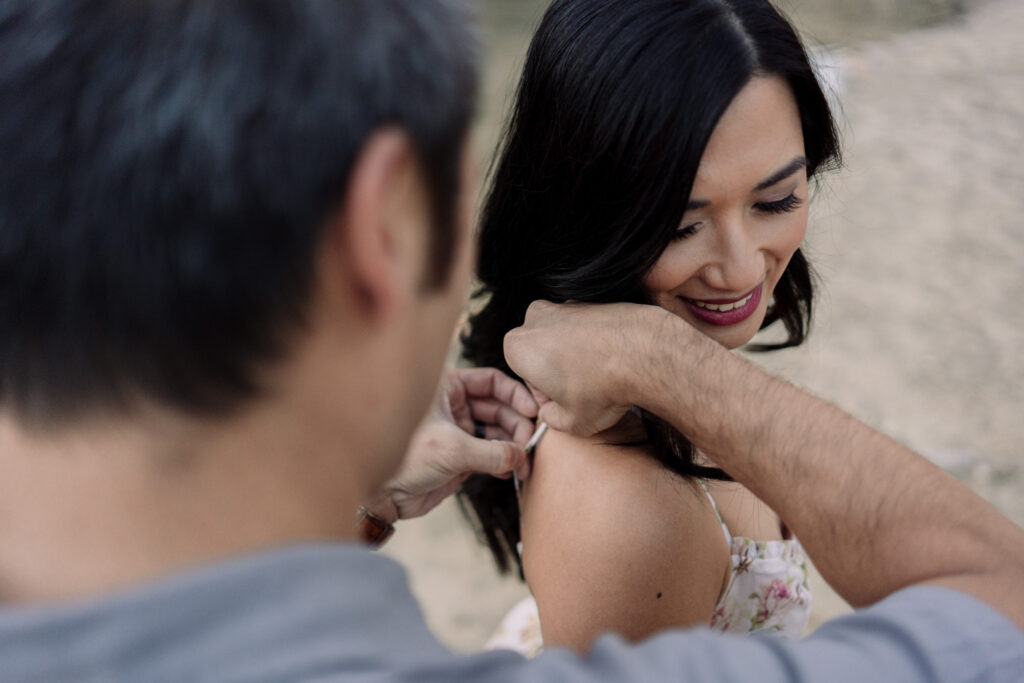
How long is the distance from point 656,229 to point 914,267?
392 centimetres

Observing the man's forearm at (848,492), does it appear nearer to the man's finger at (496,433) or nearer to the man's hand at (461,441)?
the man's hand at (461,441)

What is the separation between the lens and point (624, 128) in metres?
1.58

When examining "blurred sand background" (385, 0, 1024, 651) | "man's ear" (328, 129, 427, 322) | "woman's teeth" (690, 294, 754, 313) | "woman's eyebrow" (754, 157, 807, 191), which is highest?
"man's ear" (328, 129, 427, 322)

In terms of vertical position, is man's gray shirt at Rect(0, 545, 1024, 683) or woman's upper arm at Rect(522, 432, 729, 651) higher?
man's gray shirt at Rect(0, 545, 1024, 683)

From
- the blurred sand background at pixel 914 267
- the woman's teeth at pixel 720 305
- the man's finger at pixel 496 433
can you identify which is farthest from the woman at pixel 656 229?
the blurred sand background at pixel 914 267

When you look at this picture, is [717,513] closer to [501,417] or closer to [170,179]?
[501,417]

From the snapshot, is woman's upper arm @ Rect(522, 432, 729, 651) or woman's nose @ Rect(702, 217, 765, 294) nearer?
woman's upper arm @ Rect(522, 432, 729, 651)

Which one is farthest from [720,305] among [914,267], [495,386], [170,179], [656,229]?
[914,267]

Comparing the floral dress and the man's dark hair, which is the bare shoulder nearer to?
the floral dress

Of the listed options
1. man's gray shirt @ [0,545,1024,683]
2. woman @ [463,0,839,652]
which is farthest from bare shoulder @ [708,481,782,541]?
man's gray shirt @ [0,545,1024,683]

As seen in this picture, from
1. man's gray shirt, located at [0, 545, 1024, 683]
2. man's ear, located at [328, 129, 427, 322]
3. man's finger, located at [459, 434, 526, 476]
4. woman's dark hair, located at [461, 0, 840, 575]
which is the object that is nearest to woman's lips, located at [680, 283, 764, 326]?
woman's dark hair, located at [461, 0, 840, 575]

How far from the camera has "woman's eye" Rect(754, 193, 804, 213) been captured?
1703mm

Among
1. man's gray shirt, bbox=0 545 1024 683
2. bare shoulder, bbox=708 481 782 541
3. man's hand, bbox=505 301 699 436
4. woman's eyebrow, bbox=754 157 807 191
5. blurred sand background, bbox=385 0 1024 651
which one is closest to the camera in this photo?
man's gray shirt, bbox=0 545 1024 683

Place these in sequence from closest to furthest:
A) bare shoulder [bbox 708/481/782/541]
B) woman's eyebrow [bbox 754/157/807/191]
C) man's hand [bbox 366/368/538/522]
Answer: woman's eyebrow [bbox 754/157/807/191], man's hand [bbox 366/368/538/522], bare shoulder [bbox 708/481/782/541]
